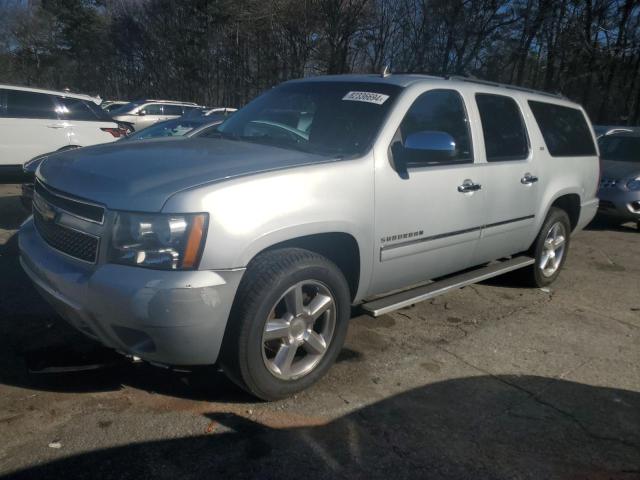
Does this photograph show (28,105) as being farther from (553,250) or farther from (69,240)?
(553,250)

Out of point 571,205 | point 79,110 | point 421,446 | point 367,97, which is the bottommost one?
point 421,446

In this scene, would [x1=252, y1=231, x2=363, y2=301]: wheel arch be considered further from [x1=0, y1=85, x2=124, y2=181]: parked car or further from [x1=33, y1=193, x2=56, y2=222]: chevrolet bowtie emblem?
[x1=0, y1=85, x2=124, y2=181]: parked car

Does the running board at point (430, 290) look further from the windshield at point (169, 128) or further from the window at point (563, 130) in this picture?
the windshield at point (169, 128)

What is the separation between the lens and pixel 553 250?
17.8 feet

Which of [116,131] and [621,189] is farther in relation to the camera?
[116,131]

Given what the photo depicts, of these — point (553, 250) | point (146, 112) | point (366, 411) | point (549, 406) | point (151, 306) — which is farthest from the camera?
point (146, 112)

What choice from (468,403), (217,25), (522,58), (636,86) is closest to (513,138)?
(468,403)

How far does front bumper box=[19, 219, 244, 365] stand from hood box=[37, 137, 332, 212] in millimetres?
347

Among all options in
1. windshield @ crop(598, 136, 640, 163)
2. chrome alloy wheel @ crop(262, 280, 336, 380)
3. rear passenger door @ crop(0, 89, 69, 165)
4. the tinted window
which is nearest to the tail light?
the tinted window

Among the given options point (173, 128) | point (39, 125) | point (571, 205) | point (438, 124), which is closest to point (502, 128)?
point (438, 124)

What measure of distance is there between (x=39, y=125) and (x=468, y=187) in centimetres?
879

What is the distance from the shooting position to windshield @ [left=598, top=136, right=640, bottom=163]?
977cm

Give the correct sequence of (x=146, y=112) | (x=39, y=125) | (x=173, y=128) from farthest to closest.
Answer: (x=146, y=112)
(x=39, y=125)
(x=173, y=128)

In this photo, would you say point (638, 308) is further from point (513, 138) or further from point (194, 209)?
point (194, 209)
